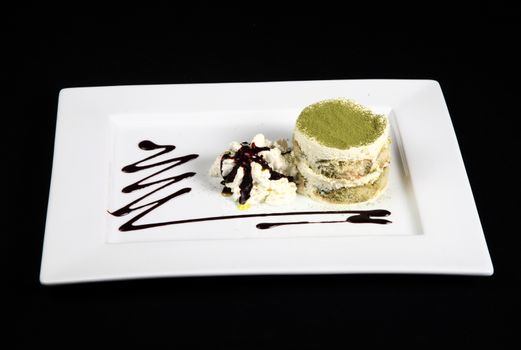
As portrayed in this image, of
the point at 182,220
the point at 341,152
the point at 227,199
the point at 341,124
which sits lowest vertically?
the point at 182,220

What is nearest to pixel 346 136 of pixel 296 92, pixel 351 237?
pixel 351 237

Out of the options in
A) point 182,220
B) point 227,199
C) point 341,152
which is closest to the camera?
point 341,152

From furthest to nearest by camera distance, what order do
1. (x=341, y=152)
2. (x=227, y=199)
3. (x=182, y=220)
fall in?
(x=227, y=199), (x=182, y=220), (x=341, y=152)

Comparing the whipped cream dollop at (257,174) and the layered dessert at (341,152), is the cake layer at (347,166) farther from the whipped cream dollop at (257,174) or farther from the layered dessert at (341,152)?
the whipped cream dollop at (257,174)

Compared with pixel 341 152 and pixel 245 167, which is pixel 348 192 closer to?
pixel 341 152

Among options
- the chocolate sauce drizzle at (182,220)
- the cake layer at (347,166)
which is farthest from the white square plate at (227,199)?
the cake layer at (347,166)

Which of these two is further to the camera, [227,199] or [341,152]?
[227,199]

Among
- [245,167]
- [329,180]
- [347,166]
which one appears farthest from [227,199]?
[347,166]
